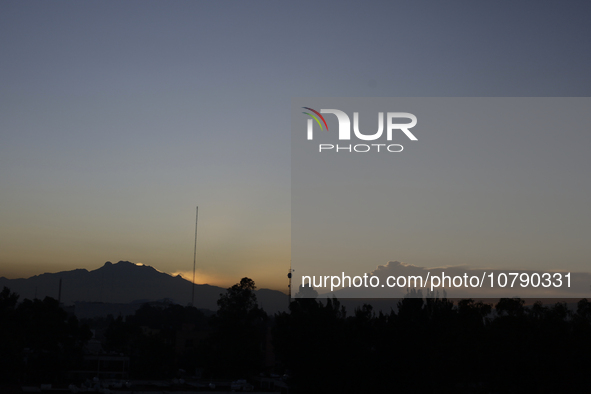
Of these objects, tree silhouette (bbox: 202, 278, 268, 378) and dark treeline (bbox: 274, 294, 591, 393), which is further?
tree silhouette (bbox: 202, 278, 268, 378)

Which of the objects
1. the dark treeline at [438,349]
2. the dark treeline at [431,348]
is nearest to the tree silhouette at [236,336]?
the dark treeline at [431,348]

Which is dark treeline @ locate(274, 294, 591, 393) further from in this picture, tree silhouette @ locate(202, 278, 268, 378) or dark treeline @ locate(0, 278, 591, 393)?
tree silhouette @ locate(202, 278, 268, 378)

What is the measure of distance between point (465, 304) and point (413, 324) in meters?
5.32

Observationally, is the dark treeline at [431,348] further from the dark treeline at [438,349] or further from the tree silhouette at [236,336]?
the tree silhouette at [236,336]

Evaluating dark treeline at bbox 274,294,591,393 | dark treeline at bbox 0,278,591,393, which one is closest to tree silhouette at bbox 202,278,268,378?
dark treeline at bbox 0,278,591,393

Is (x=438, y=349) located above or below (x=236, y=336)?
above

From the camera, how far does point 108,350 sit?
59.5 m

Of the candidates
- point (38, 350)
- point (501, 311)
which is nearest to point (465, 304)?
point (501, 311)

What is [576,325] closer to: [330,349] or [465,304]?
[465,304]

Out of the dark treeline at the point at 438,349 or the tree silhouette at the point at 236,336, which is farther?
the tree silhouette at the point at 236,336

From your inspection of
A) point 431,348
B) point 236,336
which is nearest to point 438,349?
point 431,348

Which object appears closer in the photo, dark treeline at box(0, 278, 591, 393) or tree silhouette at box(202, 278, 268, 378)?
dark treeline at box(0, 278, 591, 393)

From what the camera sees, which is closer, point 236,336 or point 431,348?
point 431,348

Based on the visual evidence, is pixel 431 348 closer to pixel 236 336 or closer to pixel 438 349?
pixel 438 349
